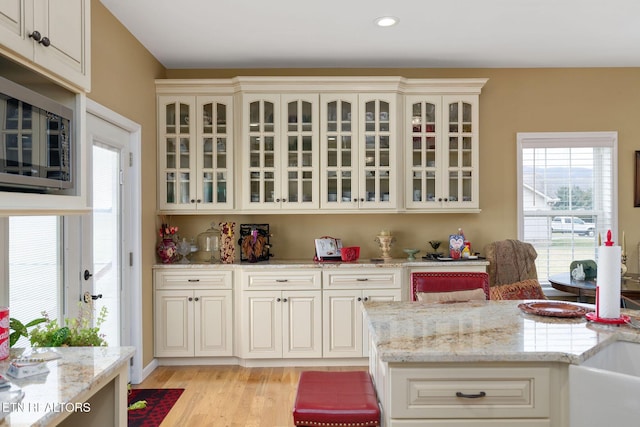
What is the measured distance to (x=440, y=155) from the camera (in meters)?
4.22

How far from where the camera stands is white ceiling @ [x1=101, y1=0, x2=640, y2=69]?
3156mm

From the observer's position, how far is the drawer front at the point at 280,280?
13.1ft

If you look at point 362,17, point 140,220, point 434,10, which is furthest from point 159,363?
point 434,10

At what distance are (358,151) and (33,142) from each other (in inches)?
114

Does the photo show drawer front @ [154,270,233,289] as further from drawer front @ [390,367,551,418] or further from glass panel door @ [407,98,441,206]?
drawer front @ [390,367,551,418]

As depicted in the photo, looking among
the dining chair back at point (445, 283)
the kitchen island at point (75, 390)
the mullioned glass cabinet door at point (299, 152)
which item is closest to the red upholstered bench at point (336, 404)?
the kitchen island at point (75, 390)

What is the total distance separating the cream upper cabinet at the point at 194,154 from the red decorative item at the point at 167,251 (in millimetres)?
297

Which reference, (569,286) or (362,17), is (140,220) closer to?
(362,17)

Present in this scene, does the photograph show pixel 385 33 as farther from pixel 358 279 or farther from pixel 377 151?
pixel 358 279

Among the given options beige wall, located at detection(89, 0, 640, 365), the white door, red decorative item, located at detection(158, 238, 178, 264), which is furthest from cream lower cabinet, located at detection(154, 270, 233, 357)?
beige wall, located at detection(89, 0, 640, 365)

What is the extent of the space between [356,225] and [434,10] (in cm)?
202

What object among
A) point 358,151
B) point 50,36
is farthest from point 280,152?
point 50,36

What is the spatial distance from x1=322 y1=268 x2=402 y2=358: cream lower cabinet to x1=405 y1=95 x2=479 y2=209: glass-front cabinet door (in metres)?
0.79

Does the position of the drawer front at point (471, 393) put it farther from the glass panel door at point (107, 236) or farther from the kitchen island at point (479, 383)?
the glass panel door at point (107, 236)
